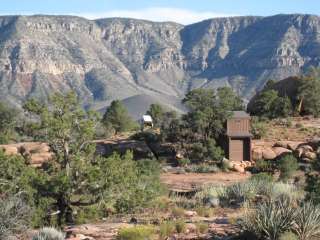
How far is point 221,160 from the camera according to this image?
40.0 meters

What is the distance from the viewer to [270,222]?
12.5 m

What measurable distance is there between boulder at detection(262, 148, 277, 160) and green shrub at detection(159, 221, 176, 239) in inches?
1088

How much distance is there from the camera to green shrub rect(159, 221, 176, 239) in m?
13.5

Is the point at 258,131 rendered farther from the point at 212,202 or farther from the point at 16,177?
the point at 16,177

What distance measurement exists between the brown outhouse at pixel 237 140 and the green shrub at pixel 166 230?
91.1 feet

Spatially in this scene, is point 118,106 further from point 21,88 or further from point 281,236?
point 21,88

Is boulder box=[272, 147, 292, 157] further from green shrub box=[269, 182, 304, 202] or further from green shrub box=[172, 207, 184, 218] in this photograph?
green shrub box=[172, 207, 184, 218]

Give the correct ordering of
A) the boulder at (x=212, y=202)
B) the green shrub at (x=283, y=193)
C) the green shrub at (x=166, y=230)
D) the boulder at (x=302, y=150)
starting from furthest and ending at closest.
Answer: the boulder at (x=302, y=150)
the boulder at (x=212, y=202)
the green shrub at (x=283, y=193)
the green shrub at (x=166, y=230)

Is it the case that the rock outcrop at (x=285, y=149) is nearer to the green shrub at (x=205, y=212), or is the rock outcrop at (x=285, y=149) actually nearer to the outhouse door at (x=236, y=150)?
the outhouse door at (x=236, y=150)

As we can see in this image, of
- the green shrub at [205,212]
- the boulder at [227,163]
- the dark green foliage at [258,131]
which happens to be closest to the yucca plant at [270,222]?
the green shrub at [205,212]

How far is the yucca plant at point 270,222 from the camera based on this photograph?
12406 mm

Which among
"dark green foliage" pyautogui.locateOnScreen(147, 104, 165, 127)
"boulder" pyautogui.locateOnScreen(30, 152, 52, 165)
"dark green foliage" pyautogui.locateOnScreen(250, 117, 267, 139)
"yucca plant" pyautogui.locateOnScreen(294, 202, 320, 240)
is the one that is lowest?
"boulder" pyautogui.locateOnScreen(30, 152, 52, 165)

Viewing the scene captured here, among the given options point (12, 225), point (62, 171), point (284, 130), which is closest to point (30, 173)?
point (62, 171)

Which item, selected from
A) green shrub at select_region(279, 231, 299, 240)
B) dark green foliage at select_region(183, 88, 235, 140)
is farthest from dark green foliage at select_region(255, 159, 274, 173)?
green shrub at select_region(279, 231, 299, 240)
